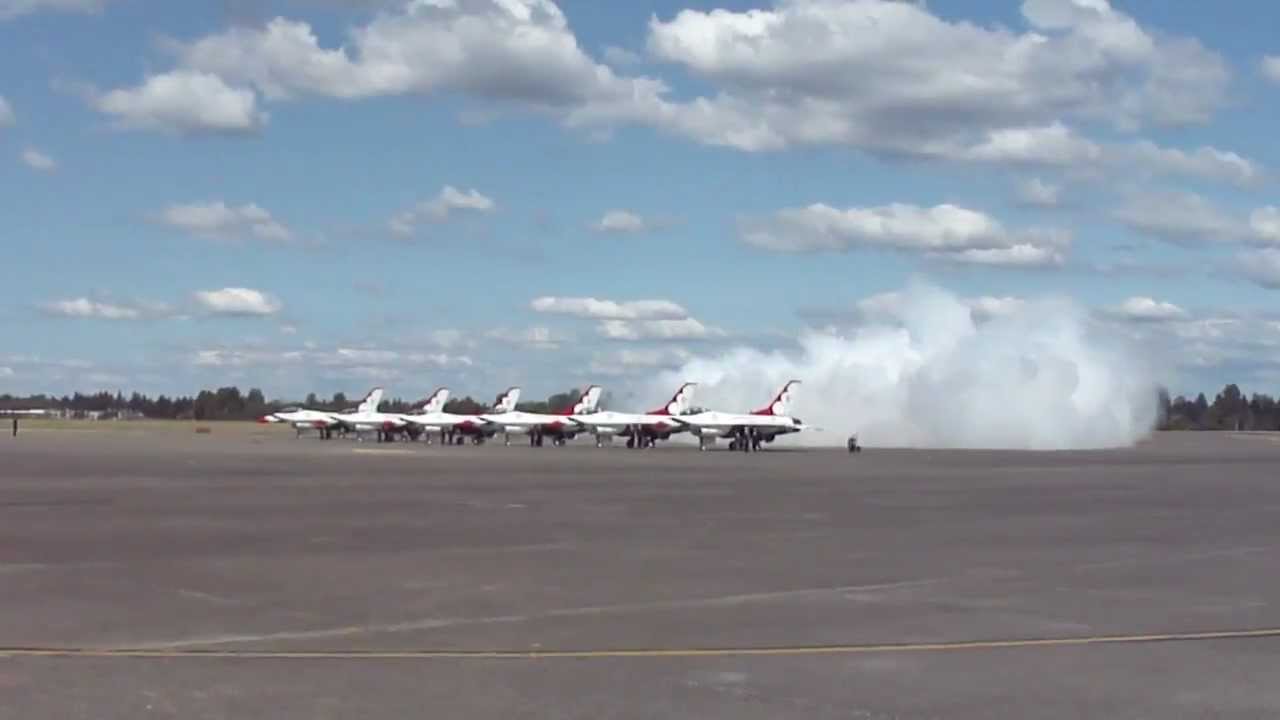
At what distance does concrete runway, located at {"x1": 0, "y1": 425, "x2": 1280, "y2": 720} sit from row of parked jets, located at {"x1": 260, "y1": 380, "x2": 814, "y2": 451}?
57.8m

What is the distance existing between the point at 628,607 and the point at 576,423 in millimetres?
81805

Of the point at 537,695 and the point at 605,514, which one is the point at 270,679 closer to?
the point at 537,695

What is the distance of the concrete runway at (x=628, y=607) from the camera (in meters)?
10.8

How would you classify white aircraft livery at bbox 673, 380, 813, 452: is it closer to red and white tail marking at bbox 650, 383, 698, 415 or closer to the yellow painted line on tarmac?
red and white tail marking at bbox 650, 383, 698, 415

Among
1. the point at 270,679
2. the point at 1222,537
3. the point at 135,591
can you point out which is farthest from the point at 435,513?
the point at 270,679

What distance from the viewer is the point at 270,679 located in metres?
11.3

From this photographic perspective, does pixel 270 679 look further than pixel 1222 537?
No

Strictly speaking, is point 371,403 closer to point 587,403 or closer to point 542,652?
point 587,403

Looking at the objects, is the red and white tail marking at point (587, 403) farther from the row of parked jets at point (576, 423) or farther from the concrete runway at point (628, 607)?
the concrete runway at point (628, 607)

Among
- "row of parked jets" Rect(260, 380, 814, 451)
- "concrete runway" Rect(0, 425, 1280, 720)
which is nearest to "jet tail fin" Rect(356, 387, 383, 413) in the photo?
"row of parked jets" Rect(260, 380, 814, 451)

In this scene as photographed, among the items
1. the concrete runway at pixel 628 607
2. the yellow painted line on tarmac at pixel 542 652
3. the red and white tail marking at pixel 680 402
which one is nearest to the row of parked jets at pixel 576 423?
the red and white tail marking at pixel 680 402

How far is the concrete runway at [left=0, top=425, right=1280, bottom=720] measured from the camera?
426 inches

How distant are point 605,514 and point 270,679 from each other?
19.0m

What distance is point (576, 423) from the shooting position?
3841 inches
